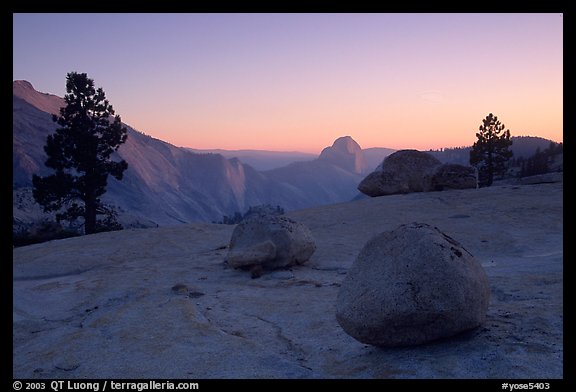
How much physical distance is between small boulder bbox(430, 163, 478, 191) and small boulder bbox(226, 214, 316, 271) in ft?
49.0

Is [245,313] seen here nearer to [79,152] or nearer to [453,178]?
[453,178]

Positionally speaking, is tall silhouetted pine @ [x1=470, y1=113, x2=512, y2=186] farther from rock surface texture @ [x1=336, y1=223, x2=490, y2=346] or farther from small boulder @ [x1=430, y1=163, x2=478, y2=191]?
rock surface texture @ [x1=336, y1=223, x2=490, y2=346]

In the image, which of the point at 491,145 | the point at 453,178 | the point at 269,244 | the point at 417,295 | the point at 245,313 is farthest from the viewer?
the point at 491,145

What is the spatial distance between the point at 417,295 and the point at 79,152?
89.4ft

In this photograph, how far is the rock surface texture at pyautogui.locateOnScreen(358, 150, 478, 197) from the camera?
84.8 feet

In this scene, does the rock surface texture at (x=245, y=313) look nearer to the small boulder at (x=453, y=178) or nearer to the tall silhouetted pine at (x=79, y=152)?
the small boulder at (x=453, y=178)

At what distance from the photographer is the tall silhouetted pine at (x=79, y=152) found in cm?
2750

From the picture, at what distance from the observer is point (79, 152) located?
2788 centimetres

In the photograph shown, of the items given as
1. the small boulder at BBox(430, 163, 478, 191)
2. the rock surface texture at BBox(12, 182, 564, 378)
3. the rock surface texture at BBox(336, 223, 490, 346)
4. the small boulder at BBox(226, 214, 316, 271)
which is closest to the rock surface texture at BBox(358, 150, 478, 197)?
the small boulder at BBox(430, 163, 478, 191)

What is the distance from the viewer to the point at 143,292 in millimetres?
10680

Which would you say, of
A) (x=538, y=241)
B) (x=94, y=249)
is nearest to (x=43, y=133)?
(x=94, y=249)

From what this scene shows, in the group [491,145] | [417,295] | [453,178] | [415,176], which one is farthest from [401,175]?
[417,295]

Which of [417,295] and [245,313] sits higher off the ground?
[417,295]
